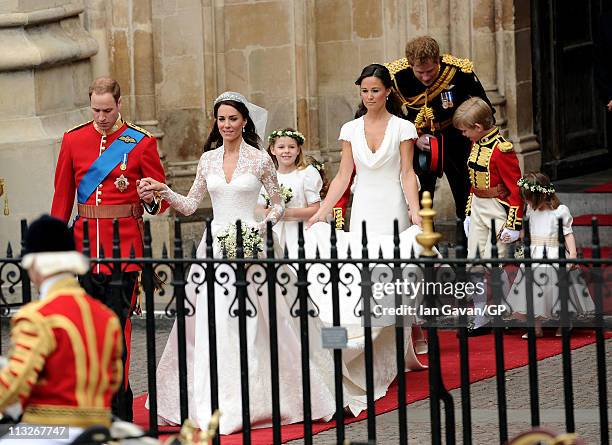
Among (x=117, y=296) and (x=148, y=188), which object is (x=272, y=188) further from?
(x=117, y=296)

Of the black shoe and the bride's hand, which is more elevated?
the bride's hand

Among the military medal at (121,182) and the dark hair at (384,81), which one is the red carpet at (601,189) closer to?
the dark hair at (384,81)

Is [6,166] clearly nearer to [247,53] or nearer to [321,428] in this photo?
[247,53]

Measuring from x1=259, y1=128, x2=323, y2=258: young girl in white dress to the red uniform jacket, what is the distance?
1038 millimetres

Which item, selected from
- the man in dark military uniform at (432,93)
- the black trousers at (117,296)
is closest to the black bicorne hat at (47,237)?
the black trousers at (117,296)

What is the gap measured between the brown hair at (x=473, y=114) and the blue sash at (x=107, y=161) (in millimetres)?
2603

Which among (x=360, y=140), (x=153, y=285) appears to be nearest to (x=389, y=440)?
(x=153, y=285)

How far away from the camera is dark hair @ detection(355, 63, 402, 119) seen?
1131cm

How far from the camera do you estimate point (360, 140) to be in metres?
11.5

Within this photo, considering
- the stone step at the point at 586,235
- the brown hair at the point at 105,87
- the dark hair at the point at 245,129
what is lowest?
the stone step at the point at 586,235

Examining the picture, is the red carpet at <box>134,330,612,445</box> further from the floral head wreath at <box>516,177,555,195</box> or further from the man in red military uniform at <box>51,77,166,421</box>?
the man in red military uniform at <box>51,77,166,421</box>

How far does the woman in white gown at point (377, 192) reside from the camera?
36.7 feet

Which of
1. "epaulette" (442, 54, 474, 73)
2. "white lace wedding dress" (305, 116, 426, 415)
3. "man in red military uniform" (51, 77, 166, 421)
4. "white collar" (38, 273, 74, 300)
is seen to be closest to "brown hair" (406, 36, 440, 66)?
"epaulette" (442, 54, 474, 73)

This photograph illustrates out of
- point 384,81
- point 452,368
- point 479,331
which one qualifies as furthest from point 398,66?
point 452,368
